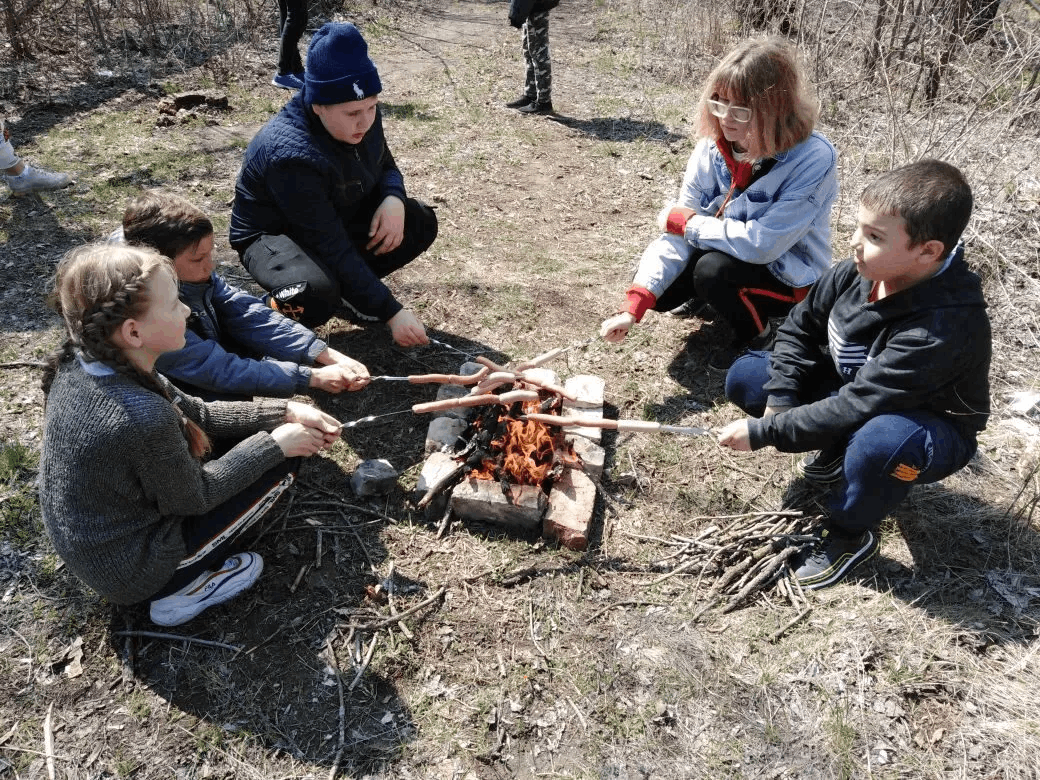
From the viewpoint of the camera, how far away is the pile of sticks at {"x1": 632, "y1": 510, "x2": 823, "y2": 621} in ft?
8.56

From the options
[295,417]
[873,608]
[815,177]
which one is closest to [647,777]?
[873,608]

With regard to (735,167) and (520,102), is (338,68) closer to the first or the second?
(735,167)

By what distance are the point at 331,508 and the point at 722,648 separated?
1.59m

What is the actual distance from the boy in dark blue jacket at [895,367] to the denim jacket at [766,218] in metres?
0.73

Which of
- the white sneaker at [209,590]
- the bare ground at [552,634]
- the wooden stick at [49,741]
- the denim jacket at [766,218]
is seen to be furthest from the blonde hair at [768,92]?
the wooden stick at [49,741]

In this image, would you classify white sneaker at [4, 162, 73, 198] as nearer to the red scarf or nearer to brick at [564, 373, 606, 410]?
brick at [564, 373, 606, 410]

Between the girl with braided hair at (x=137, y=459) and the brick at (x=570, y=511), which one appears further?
the brick at (x=570, y=511)

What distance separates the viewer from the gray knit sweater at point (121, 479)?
6.70ft

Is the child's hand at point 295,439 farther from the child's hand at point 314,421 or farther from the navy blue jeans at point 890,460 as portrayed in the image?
the navy blue jeans at point 890,460

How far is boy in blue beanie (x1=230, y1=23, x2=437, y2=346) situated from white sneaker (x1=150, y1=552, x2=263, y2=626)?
1.23m

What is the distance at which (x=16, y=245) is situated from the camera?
4.46 m

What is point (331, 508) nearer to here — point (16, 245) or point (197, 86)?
point (16, 245)

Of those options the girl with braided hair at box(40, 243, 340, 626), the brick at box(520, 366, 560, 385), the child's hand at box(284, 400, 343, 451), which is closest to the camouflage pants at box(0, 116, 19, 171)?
the girl with braided hair at box(40, 243, 340, 626)

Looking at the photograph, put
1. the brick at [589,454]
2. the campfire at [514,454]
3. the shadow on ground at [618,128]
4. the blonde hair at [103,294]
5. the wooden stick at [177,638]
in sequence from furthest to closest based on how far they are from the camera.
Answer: the shadow on ground at [618,128], the brick at [589,454], the campfire at [514,454], the wooden stick at [177,638], the blonde hair at [103,294]
